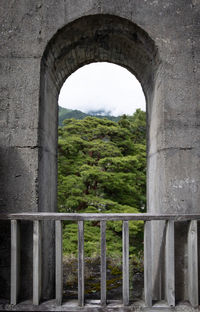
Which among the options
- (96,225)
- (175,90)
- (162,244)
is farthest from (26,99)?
(96,225)

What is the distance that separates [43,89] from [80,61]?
1.06 m

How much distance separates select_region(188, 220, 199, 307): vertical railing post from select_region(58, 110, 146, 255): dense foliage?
363 centimetres

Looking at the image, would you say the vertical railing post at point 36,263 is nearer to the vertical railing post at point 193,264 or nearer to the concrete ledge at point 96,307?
the concrete ledge at point 96,307

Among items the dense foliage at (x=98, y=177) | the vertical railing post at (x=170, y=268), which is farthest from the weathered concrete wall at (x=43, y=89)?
the dense foliage at (x=98, y=177)

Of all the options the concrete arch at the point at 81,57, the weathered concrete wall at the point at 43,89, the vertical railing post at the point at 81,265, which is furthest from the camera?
the concrete arch at the point at 81,57

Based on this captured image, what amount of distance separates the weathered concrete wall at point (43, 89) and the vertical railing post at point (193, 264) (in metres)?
0.25

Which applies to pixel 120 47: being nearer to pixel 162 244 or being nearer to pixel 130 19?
pixel 130 19

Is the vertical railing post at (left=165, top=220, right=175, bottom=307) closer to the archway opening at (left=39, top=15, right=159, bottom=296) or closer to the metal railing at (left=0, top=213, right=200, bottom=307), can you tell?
the metal railing at (left=0, top=213, right=200, bottom=307)

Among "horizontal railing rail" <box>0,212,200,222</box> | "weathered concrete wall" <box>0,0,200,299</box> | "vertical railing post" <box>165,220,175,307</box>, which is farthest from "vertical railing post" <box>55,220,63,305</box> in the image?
"vertical railing post" <box>165,220,175,307</box>

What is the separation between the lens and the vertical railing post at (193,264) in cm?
236

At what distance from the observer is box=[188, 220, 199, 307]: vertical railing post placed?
2.36 m

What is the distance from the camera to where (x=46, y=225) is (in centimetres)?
291

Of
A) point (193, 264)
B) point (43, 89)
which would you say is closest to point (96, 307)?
point (193, 264)

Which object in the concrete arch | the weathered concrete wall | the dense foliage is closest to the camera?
the weathered concrete wall
